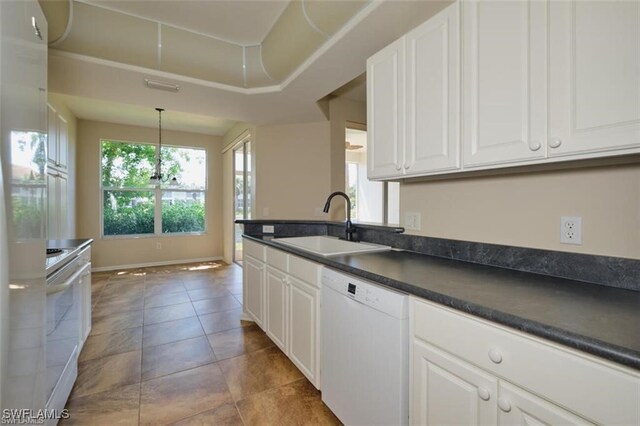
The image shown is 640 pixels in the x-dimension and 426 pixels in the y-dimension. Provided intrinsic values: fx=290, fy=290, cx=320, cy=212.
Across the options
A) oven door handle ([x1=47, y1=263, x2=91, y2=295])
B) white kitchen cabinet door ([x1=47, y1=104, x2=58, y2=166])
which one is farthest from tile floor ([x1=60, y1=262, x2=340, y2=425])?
white kitchen cabinet door ([x1=47, y1=104, x2=58, y2=166])

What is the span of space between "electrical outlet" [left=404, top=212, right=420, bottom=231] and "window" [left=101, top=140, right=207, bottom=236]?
5.20m

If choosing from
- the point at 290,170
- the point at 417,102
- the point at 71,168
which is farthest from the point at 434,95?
the point at 71,168

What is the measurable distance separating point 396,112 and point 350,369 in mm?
1376

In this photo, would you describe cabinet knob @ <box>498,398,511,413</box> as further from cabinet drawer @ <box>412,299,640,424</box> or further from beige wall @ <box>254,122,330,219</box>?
beige wall @ <box>254,122,330,219</box>

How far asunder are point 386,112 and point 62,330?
2.22 metres

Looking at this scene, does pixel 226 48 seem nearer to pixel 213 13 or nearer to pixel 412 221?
pixel 213 13

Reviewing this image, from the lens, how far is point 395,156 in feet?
5.40

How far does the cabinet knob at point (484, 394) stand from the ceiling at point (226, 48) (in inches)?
71.4

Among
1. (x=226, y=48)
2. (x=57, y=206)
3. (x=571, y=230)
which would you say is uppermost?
(x=226, y=48)

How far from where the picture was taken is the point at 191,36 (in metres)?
2.39

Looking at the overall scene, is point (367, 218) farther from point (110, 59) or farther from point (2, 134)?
point (2, 134)

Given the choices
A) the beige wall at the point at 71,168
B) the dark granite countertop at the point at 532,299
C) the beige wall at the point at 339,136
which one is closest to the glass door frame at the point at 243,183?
the beige wall at the point at 339,136

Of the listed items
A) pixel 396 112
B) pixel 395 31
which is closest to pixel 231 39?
pixel 395 31

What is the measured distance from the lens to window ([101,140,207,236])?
5.41 meters
